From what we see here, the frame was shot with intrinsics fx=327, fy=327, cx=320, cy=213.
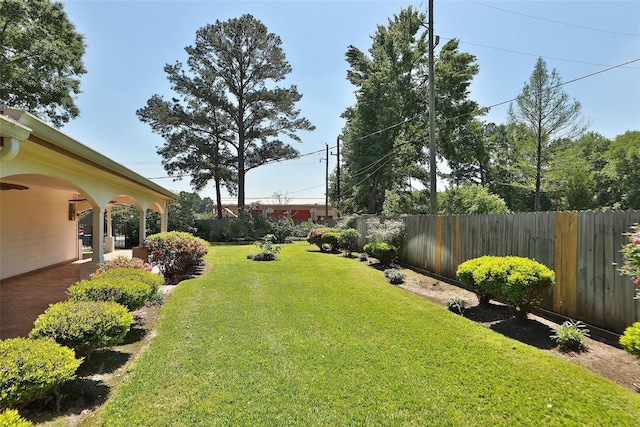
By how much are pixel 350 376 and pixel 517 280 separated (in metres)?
3.02

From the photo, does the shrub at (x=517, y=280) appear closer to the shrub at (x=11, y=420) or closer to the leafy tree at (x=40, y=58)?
the shrub at (x=11, y=420)

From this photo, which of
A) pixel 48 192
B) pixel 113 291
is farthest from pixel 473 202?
pixel 48 192

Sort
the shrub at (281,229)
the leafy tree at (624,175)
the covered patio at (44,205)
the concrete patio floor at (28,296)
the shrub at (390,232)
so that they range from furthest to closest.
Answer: the leafy tree at (624,175)
the shrub at (281,229)
the shrub at (390,232)
the concrete patio floor at (28,296)
the covered patio at (44,205)

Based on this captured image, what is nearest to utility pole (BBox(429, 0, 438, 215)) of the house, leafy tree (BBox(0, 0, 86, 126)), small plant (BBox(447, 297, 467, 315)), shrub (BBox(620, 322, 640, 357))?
small plant (BBox(447, 297, 467, 315))

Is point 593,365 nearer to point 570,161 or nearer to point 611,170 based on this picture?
point 570,161

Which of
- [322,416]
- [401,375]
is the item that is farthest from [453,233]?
[322,416]

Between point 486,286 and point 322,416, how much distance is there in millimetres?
3757

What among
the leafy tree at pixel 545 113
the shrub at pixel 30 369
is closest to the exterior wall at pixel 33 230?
the shrub at pixel 30 369

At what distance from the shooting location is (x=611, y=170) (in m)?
27.5

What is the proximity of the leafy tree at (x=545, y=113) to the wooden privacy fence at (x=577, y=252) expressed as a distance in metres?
16.7

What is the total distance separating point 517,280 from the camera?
4.82 m

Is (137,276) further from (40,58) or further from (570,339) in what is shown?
(40,58)

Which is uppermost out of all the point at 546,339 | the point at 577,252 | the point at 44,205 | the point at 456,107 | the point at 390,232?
the point at 456,107

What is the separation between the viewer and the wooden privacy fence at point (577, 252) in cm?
430
